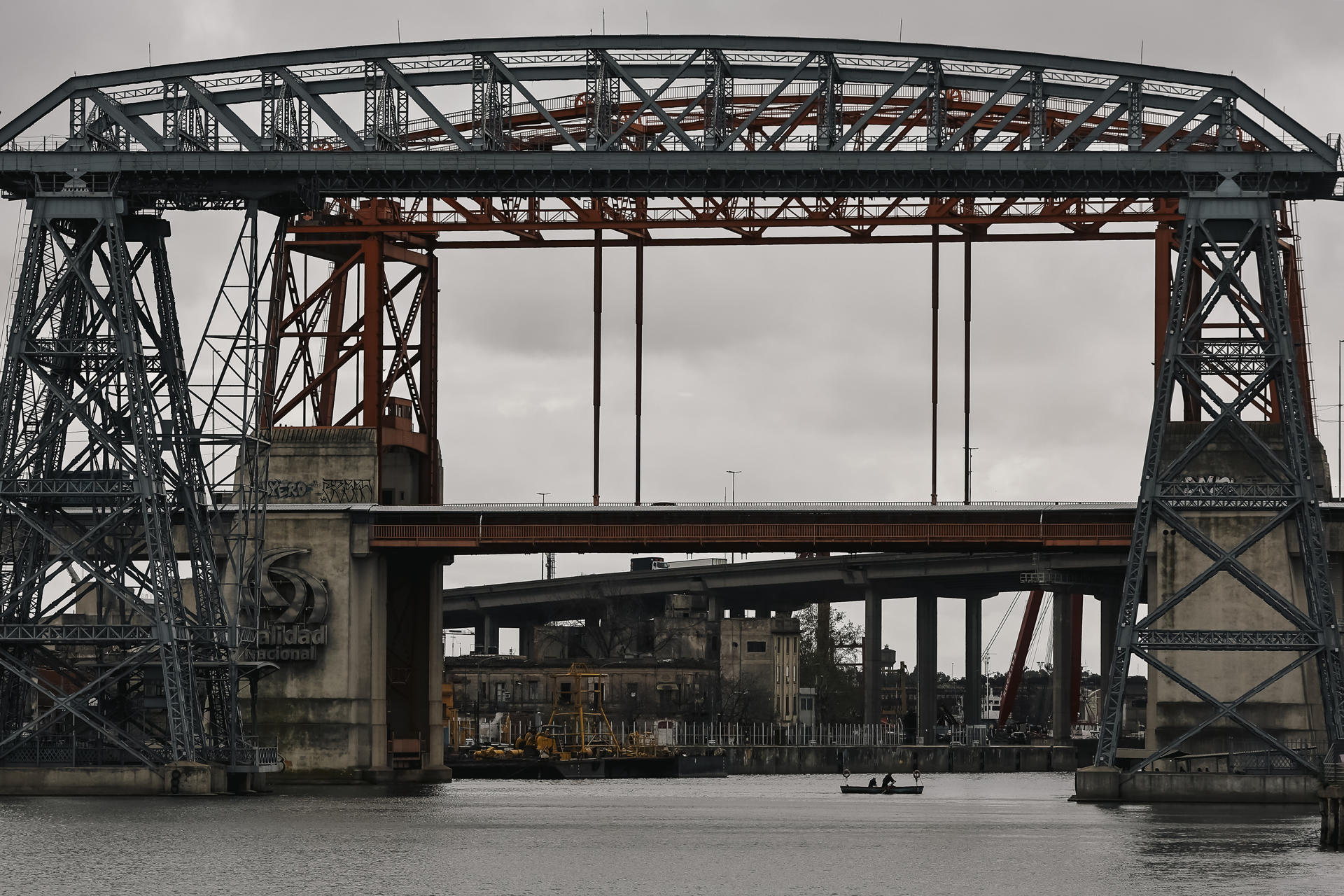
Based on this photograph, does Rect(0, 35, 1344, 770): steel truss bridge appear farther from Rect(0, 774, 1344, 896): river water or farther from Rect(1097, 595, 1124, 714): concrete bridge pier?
Rect(1097, 595, 1124, 714): concrete bridge pier

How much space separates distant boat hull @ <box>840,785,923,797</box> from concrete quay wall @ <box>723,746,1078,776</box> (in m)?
43.7

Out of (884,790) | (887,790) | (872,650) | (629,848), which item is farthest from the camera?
(872,650)

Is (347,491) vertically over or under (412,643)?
over

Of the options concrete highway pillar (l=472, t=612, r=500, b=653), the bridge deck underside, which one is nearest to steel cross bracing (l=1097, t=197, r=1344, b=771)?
the bridge deck underside

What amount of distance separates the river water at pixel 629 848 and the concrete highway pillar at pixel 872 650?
86.9m

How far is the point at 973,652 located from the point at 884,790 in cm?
7923

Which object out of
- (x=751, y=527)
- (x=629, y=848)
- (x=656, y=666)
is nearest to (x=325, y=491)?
(x=751, y=527)

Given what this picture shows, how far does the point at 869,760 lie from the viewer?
511ft

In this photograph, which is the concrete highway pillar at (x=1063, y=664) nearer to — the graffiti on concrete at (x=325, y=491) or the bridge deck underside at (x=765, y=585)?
the bridge deck underside at (x=765, y=585)

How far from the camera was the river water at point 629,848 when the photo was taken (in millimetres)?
48750

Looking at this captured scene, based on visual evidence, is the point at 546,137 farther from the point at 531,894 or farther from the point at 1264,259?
the point at 531,894

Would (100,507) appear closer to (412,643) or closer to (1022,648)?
(412,643)

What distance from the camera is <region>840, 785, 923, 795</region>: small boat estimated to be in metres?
103

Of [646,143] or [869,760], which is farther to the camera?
[869,760]
